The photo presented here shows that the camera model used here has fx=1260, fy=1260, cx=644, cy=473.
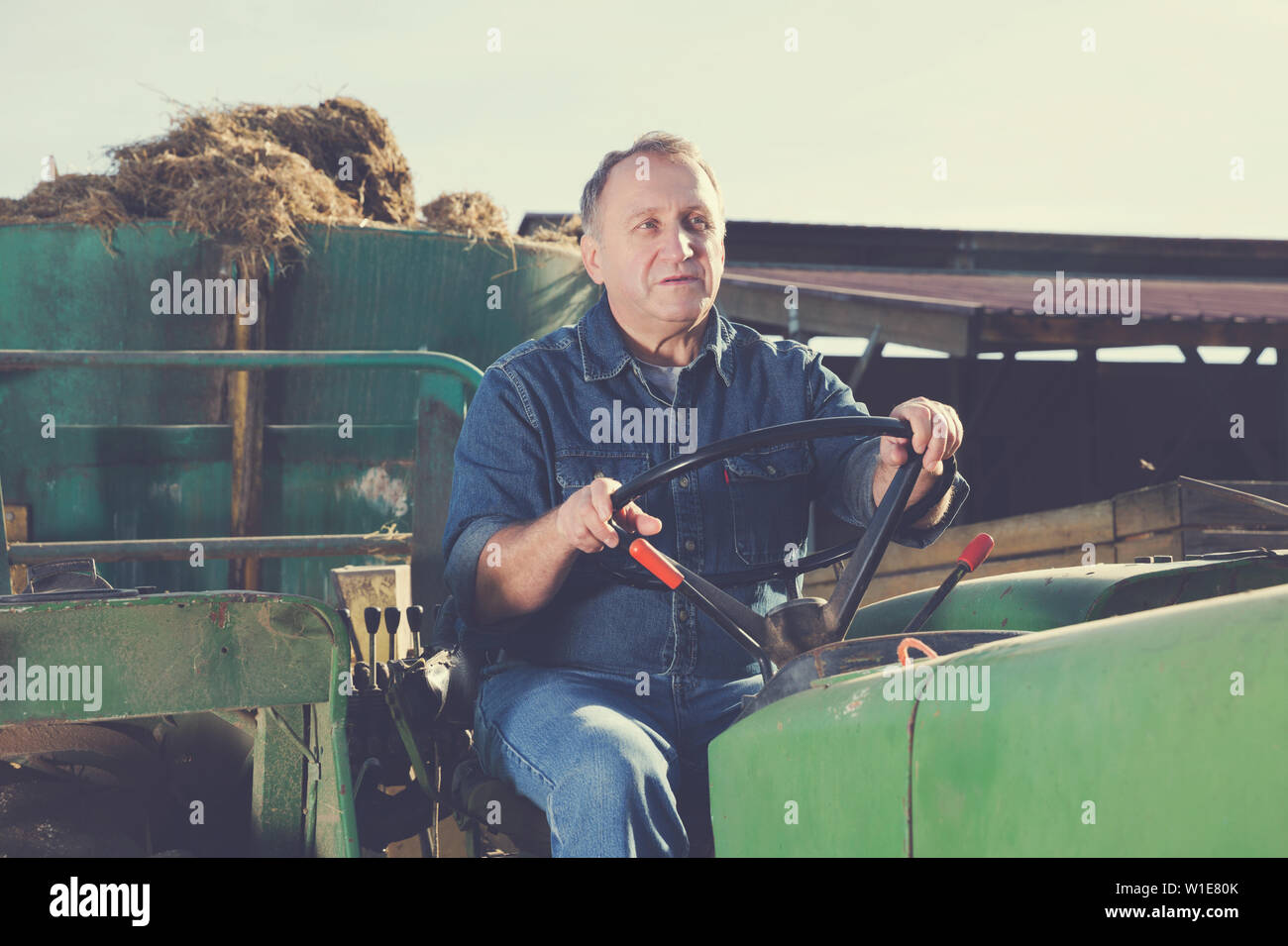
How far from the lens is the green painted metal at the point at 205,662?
163cm

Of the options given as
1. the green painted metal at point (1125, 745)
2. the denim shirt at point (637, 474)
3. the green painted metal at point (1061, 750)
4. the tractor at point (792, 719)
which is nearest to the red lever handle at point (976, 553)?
the tractor at point (792, 719)

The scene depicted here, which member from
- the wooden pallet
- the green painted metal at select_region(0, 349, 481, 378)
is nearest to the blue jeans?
the green painted metal at select_region(0, 349, 481, 378)

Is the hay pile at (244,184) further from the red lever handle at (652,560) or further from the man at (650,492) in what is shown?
the red lever handle at (652,560)

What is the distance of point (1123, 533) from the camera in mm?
4105

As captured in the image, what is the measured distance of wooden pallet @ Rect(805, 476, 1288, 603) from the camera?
12.4ft

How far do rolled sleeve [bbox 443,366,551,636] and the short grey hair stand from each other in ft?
1.02

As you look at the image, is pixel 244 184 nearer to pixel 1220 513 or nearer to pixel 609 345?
pixel 609 345

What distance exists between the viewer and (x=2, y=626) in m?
1.61

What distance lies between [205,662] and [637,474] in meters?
0.67

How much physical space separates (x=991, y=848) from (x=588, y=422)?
112 cm

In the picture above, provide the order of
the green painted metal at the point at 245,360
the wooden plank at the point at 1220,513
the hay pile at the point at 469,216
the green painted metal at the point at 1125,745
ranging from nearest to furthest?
the green painted metal at the point at 1125,745, the green painted metal at the point at 245,360, the wooden plank at the point at 1220,513, the hay pile at the point at 469,216

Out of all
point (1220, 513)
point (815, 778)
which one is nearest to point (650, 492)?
point (815, 778)

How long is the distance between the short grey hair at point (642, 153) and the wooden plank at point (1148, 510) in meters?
2.34
